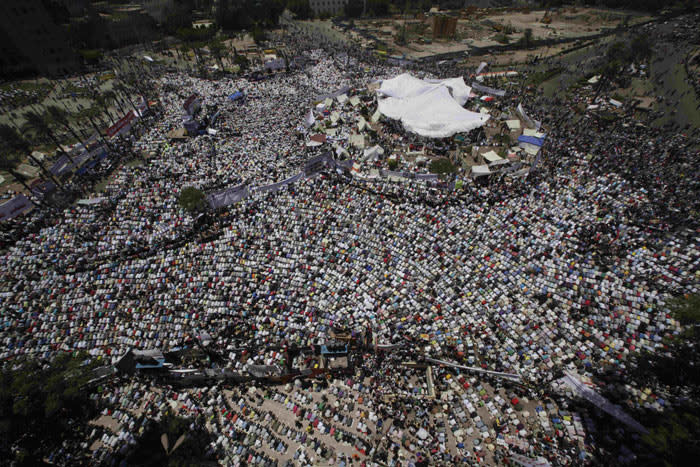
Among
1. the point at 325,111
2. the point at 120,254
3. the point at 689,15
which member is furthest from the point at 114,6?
the point at 689,15

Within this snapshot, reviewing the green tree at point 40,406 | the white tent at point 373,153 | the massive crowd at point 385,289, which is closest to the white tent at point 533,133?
the massive crowd at point 385,289

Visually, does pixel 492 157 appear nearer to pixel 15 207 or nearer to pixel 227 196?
pixel 227 196

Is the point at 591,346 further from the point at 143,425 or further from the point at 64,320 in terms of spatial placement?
the point at 64,320

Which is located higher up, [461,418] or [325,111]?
[325,111]

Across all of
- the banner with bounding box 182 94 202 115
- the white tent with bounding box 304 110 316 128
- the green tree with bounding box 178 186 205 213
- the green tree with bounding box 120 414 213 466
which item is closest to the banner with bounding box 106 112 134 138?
the banner with bounding box 182 94 202 115

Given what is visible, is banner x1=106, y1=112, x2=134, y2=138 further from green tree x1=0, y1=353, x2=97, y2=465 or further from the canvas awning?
the canvas awning
